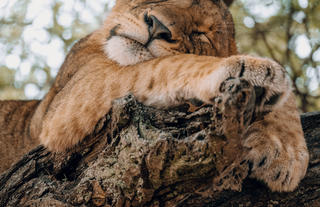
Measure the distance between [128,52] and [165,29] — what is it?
12.2 inches

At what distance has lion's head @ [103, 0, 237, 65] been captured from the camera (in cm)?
277

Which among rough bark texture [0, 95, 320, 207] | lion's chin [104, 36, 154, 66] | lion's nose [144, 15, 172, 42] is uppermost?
lion's nose [144, 15, 172, 42]

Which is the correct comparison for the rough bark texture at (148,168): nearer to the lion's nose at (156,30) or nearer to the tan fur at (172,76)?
the tan fur at (172,76)

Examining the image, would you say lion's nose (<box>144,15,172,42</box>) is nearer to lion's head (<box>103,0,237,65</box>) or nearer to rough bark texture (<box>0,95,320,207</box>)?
lion's head (<box>103,0,237,65</box>)

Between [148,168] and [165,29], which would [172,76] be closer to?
[165,29]

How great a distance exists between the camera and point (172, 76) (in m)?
2.30

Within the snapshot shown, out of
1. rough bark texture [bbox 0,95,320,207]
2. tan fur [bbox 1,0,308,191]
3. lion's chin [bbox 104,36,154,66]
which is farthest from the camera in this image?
lion's chin [bbox 104,36,154,66]

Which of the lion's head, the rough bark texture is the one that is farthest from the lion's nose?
the rough bark texture

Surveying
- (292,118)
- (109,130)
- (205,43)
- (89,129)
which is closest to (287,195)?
(292,118)

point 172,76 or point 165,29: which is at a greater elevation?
point 165,29

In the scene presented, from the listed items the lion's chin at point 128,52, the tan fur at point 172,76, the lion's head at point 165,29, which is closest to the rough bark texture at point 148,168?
the tan fur at point 172,76

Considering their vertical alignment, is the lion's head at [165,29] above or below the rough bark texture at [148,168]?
above

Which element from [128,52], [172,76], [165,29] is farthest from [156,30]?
[172,76]

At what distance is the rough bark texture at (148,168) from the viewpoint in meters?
1.67
